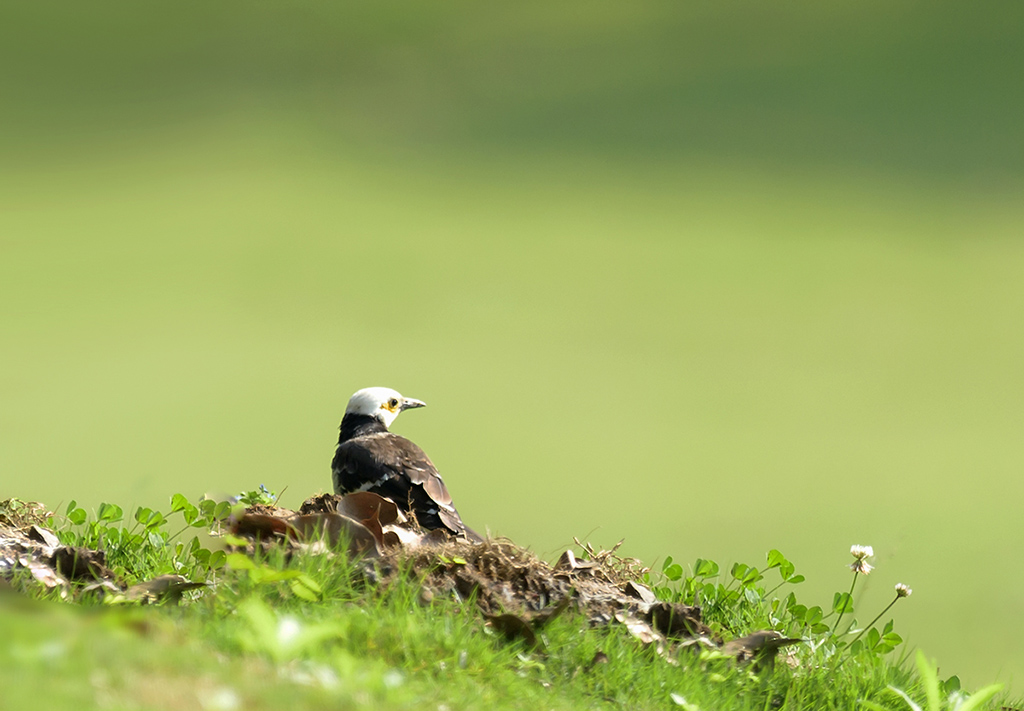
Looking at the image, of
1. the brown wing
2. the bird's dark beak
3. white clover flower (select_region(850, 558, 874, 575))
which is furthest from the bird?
white clover flower (select_region(850, 558, 874, 575))

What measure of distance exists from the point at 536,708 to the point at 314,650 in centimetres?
69

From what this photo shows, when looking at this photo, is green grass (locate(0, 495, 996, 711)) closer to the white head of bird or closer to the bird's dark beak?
the white head of bird

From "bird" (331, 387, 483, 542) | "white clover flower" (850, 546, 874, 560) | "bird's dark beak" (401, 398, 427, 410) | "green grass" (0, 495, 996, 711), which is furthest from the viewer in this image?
"bird's dark beak" (401, 398, 427, 410)

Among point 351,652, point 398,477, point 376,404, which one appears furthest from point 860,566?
point 376,404

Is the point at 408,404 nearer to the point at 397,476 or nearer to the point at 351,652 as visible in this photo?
the point at 397,476

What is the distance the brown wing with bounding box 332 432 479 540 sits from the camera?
5129mm

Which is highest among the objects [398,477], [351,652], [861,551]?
[861,551]

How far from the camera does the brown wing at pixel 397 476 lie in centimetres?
513

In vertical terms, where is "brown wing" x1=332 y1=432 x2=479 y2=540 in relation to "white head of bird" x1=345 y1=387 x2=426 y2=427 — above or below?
below

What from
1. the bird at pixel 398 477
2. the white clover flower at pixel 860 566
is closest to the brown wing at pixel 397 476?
the bird at pixel 398 477

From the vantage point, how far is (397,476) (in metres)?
5.32

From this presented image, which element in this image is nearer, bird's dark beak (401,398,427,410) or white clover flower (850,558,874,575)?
white clover flower (850,558,874,575)

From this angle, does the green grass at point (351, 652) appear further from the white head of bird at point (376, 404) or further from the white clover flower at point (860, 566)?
the white head of bird at point (376, 404)

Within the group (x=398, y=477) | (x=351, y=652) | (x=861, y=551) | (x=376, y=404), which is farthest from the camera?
(x=376, y=404)
